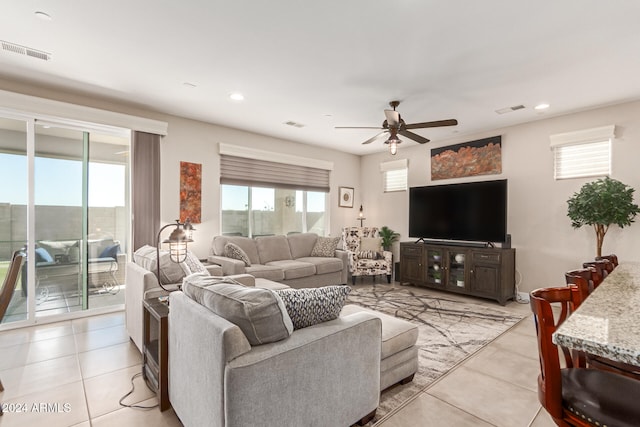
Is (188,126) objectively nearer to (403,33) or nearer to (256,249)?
(256,249)

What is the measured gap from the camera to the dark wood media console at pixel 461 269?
4348 millimetres

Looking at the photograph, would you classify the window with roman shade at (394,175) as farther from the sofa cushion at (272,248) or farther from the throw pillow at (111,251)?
the throw pillow at (111,251)

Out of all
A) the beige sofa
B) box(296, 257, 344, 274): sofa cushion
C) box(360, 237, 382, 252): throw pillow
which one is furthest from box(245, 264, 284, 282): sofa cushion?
box(360, 237, 382, 252): throw pillow

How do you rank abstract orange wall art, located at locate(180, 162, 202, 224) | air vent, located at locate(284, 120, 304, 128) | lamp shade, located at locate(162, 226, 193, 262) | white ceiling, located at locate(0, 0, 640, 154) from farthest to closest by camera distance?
air vent, located at locate(284, 120, 304, 128), abstract orange wall art, located at locate(180, 162, 202, 224), lamp shade, located at locate(162, 226, 193, 262), white ceiling, located at locate(0, 0, 640, 154)

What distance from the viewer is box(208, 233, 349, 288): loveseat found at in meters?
4.33

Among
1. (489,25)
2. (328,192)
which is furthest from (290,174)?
(489,25)

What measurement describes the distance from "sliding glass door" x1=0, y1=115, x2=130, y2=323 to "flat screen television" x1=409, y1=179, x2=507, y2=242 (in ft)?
15.1

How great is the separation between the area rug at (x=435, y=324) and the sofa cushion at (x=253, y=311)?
949 mm

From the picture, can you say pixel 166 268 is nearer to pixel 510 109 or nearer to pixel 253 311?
pixel 253 311

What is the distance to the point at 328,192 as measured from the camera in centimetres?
639

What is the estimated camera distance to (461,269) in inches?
188

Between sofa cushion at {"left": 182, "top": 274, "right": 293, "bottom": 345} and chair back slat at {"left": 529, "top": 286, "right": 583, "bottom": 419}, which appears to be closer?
chair back slat at {"left": 529, "top": 286, "right": 583, "bottom": 419}

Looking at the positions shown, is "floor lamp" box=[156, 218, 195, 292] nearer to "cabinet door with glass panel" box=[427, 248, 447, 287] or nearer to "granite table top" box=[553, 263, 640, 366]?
"granite table top" box=[553, 263, 640, 366]

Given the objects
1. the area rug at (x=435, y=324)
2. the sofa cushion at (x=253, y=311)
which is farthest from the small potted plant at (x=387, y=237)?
→ the sofa cushion at (x=253, y=311)
